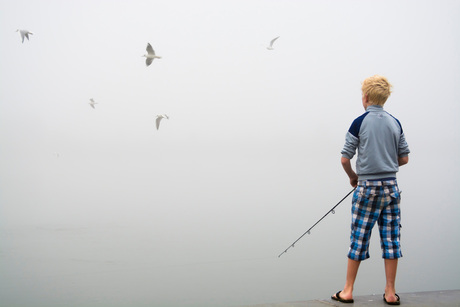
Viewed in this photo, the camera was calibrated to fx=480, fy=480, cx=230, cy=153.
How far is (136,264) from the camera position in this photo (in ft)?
12.9

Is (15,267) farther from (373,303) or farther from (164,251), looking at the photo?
(373,303)

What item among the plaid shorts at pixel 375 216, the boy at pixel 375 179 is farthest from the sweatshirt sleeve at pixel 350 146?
the plaid shorts at pixel 375 216

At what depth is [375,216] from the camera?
61.3 inches

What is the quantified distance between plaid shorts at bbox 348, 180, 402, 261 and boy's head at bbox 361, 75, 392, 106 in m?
0.27

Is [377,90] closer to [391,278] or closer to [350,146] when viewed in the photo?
[350,146]

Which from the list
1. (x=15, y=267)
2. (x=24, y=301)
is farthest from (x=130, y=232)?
(x=24, y=301)

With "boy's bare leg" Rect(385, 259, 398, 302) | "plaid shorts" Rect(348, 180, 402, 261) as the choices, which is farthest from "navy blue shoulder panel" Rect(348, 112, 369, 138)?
"boy's bare leg" Rect(385, 259, 398, 302)

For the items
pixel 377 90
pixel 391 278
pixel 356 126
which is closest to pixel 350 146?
pixel 356 126

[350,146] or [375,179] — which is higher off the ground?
[350,146]

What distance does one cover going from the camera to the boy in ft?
5.03

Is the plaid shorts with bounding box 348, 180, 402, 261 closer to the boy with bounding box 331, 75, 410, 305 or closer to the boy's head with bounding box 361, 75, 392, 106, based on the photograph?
the boy with bounding box 331, 75, 410, 305

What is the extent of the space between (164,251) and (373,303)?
9.53 feet

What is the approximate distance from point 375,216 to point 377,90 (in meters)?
0.41

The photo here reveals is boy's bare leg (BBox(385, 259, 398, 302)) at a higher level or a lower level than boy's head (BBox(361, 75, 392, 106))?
lower
